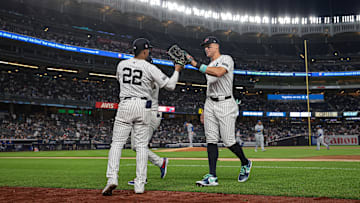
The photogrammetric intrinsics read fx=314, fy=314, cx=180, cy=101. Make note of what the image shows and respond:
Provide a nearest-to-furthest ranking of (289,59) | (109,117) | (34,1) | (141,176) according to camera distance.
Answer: (141,176) < (34,1) < (109,117) < (289,59)

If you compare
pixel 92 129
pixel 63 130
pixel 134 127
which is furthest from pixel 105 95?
pixel 134 127

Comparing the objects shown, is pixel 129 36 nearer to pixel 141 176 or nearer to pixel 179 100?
pixel 179 100

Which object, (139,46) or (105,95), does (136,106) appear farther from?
(105,95)

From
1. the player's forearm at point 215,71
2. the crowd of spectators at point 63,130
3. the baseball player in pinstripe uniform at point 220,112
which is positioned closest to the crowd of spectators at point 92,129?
the crowd of spectators at point 63,130

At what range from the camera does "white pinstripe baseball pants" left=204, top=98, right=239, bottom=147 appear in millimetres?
Result: 4891

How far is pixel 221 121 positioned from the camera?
193 inches

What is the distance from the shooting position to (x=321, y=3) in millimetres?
46938

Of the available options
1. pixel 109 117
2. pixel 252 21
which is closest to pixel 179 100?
pixel 109 117

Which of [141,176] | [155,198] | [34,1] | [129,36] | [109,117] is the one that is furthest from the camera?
[129,36]

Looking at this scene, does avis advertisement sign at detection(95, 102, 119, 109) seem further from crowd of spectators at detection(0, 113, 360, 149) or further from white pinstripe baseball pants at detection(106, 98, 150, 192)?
white pinstripe baseball pants at detection(106, 98, 150, 192)

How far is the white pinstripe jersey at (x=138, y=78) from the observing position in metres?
4.20

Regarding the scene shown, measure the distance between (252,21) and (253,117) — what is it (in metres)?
14.7

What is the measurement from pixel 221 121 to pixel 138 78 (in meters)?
1.52

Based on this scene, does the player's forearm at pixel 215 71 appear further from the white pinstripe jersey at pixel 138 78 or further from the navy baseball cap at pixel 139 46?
the navy baseball cap at pixel 139 46
